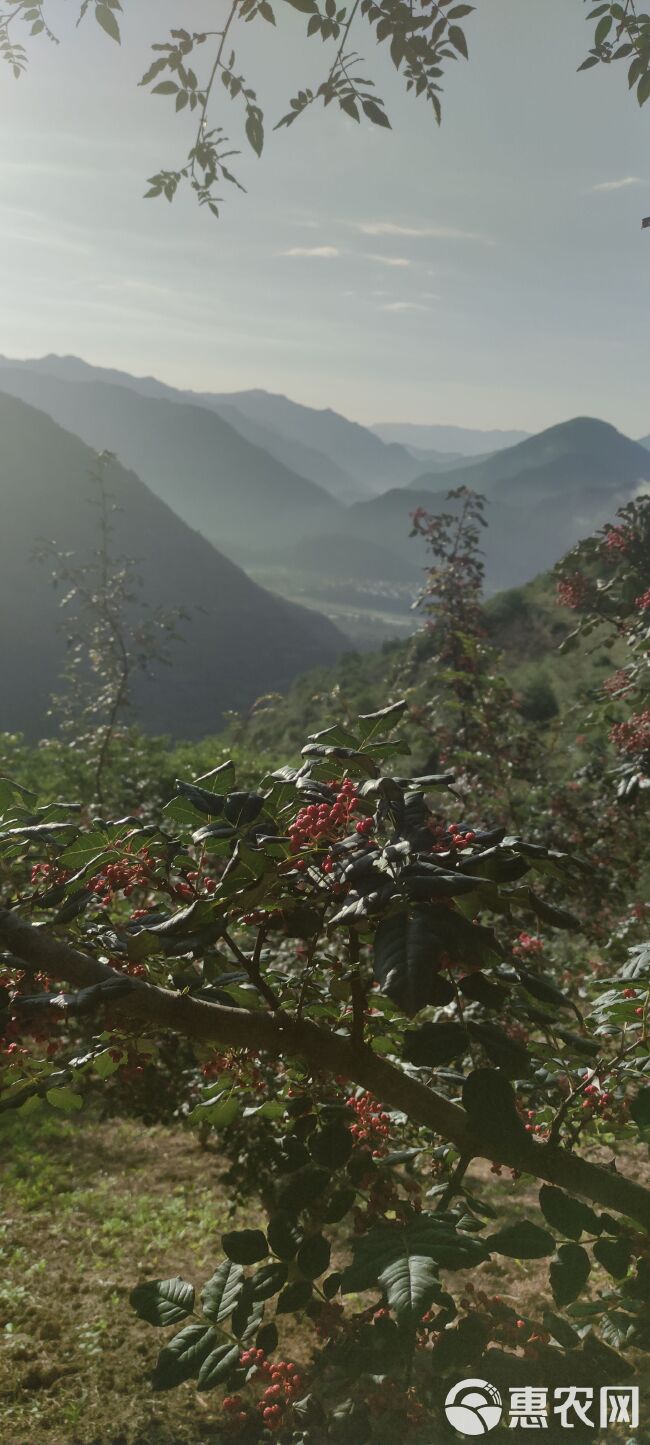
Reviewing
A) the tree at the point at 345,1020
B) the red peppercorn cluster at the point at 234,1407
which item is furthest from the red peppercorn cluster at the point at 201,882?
the red peppercorn cluster at the point at 234,1407

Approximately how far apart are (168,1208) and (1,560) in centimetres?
6158

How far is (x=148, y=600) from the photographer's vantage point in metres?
66.7

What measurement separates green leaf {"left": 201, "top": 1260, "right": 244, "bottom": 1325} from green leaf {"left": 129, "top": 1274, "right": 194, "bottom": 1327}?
0.03m

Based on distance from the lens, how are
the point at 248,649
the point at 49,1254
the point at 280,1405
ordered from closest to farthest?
the point at 280,1405 < the point at 49,1254 < the point at 248,649

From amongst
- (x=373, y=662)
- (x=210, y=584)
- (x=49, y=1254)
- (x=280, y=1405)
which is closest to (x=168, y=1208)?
(x=49, y=1254)

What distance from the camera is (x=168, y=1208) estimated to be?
4.26 m

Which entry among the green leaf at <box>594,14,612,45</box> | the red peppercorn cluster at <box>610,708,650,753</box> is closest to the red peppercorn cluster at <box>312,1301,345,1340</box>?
the red peppercorn cluster at <box>610,708,650,753</box>

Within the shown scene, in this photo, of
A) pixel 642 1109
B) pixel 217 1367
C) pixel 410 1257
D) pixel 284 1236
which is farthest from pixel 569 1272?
pixel 217 1367

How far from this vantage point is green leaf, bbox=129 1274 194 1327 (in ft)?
4.94

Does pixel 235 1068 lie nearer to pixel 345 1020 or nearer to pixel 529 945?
pixel 345 1020

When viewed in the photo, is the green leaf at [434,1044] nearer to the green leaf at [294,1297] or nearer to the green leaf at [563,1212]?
the green leaf at [563,1212]

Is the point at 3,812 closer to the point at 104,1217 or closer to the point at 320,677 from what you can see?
the point at 104,1217

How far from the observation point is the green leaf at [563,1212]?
1.32 meters

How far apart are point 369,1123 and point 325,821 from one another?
3.53 ft
